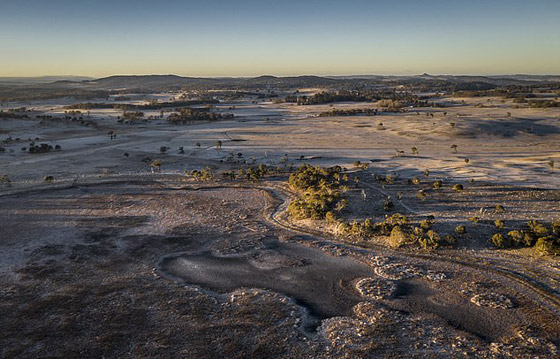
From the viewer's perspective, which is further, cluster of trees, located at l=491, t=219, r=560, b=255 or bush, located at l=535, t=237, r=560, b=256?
cluster of trees, located at l=491, t=219, r=560, b=255

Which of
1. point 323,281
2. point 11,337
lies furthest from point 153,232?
point 323,281

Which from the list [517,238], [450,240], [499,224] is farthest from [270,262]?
[499,224]

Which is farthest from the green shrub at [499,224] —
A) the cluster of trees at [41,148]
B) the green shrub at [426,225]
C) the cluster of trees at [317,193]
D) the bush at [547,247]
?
the cluster of trees at [41,148]

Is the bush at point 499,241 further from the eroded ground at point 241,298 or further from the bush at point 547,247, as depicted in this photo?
the eroded ground at point 241,298

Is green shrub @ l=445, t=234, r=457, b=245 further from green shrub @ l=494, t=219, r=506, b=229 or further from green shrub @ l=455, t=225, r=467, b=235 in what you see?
green shrub @ l=494, t=219, r=506, b=229

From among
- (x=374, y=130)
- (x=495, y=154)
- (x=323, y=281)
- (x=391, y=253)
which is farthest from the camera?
(x=374, y=130)

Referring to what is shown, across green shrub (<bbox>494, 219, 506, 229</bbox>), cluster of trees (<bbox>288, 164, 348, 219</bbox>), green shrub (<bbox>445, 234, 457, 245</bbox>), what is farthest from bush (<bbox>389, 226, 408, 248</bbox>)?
green shrub (<bbox>494, 219, 506, 229</bbox>)

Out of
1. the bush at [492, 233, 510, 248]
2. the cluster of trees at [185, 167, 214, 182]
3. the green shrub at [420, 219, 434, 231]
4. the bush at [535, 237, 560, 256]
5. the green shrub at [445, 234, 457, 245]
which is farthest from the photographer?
the cluster of trees at [185, 167, 214, 182]

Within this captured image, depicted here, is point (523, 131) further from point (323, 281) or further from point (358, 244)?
point (323, 281)

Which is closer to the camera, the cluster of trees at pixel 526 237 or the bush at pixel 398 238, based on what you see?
the cluster of trees at pixel 526 237
